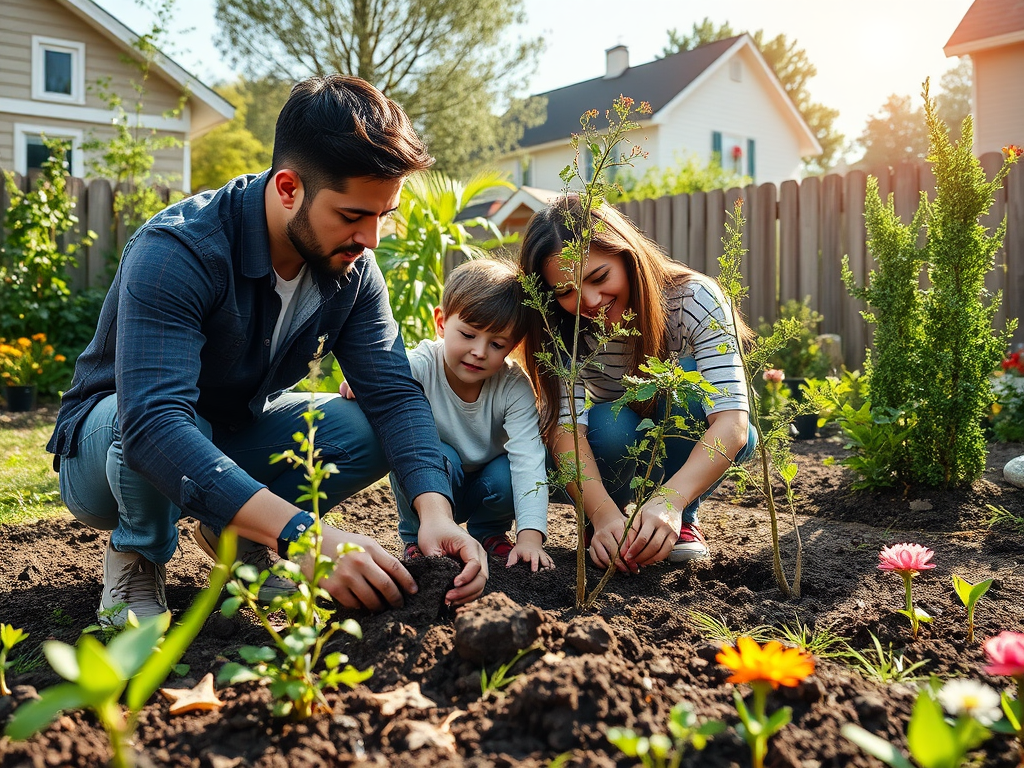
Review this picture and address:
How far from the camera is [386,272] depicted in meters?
5.04

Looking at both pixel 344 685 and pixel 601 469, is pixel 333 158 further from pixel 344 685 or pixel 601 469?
pixel 601 469

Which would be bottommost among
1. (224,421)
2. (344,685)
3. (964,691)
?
(344,685)

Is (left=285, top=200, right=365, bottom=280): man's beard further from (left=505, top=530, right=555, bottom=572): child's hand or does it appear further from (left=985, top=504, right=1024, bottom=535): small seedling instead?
(left=985, top=504, right=1024, bottom=535): small seedling

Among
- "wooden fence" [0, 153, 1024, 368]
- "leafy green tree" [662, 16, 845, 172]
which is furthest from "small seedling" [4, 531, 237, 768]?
"leafy green tree" [662, 16, 845, 172]

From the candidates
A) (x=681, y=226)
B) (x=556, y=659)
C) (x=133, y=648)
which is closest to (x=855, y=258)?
(x=681, y=226)

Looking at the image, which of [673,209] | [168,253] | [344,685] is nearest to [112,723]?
[344,685]

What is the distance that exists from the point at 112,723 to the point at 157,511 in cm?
134

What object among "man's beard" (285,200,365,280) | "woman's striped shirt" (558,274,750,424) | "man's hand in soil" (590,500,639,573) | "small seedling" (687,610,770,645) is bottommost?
"small seedling" (687,610,770,645)

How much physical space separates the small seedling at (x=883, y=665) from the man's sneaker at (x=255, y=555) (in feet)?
4.57

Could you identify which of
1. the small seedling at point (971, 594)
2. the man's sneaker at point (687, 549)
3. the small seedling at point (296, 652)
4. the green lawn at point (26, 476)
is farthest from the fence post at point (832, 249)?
the small seedling at point (296, 652)

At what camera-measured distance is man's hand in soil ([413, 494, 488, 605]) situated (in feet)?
5.74

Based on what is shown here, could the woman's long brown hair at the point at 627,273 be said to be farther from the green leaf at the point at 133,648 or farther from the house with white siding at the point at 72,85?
the house with white siding at the point at 72,85

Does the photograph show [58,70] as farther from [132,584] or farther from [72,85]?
[132,584]

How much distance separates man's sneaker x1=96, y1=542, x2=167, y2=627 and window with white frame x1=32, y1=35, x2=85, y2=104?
43.9 feet
